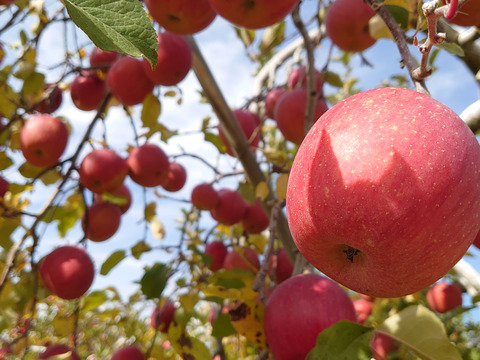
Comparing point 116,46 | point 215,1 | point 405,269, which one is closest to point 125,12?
point 116,46

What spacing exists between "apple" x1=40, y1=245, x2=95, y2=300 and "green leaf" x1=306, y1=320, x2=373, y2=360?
0.99 metres

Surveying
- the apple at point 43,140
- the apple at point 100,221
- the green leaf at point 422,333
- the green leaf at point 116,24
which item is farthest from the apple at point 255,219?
the green leaf at point 116,24

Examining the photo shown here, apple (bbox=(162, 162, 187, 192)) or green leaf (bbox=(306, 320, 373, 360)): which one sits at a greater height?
green leaf (bbox=(306, 320, 373, 360))

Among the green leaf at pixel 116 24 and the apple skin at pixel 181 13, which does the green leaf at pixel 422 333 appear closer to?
the green leaf at pixel 116 24

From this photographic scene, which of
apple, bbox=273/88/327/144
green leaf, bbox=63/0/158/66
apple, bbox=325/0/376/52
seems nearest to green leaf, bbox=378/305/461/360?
apple, bbox=273/88/327/144

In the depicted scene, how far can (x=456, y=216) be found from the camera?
1.61 ft

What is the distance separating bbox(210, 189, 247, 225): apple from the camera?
6.17ft

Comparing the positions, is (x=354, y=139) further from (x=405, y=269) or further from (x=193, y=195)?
(x=193, y=195)

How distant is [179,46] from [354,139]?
999 millimetres

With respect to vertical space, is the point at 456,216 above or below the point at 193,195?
above

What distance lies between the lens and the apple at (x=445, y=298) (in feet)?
6.43

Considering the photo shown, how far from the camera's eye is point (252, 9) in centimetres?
93

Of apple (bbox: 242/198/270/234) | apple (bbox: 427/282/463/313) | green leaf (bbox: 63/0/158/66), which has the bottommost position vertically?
apple (bbox: 427/282/463/313)

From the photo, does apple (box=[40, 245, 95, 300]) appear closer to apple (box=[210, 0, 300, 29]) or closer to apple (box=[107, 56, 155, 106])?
apple (box=[107, 56, 155, 106])
